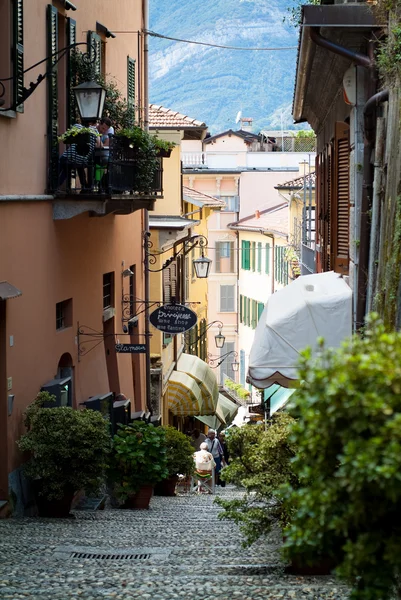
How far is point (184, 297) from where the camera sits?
33.2 meters

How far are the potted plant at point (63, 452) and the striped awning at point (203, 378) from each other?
17.1 metres

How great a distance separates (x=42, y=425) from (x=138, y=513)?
86.0 inches

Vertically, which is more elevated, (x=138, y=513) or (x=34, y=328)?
(x=34, y=328)

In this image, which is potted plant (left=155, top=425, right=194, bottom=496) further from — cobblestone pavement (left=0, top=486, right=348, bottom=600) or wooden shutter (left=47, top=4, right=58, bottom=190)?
wooden shutter (left=47, top=4, right=58, bottom=190)

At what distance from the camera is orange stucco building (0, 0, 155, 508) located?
12008 mm

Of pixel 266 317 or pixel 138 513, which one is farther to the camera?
pixel 138 513

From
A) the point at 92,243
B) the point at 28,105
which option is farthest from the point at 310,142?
the point at 28,105

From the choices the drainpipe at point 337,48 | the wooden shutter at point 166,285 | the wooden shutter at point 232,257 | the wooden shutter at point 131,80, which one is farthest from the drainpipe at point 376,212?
the wooden shutter at point 232,257

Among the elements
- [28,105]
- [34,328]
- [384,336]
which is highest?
[28,105]

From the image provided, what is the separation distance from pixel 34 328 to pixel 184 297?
2000 cm

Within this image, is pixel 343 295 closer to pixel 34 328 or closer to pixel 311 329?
pixel 311 329

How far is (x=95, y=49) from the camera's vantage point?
1748 centimetres

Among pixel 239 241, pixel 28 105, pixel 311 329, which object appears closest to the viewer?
pixel 311 329

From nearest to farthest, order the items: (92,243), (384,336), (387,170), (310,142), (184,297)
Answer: (384,336) → (387,170) → (92,243) → (184,297) → (310,142)
